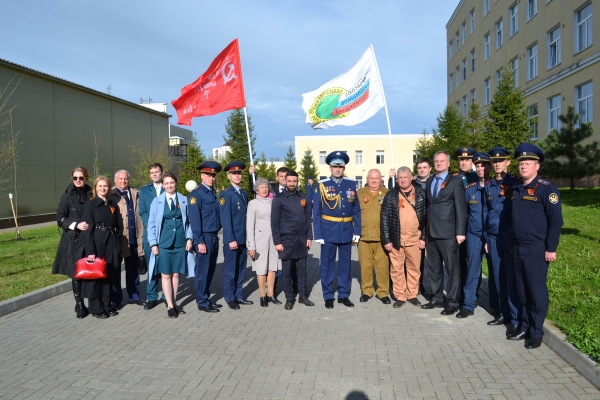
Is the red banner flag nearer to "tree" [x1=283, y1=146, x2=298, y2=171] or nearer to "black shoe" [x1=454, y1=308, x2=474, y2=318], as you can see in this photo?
"black shoe" [x1=454, y1=308, x2=474, y2=318]

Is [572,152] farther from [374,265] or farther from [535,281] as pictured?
[535,281]

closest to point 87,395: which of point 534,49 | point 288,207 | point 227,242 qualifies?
point 227,242

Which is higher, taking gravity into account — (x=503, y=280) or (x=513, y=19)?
(x=513, y=19)

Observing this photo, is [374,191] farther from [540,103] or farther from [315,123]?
[540,103]

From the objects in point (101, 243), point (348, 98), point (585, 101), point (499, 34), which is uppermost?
point (499, 34)

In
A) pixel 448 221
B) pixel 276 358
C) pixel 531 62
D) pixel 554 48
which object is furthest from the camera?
pixel 531 62

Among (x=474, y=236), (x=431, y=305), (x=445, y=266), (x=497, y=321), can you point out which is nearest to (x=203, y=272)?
(x=431, y=305)

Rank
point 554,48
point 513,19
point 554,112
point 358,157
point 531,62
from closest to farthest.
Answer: point 554,48 < point 554,112 < point 531,62 < point 513,19 < point 358,157

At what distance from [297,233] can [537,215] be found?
134 inches

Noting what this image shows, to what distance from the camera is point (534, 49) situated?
28.9m

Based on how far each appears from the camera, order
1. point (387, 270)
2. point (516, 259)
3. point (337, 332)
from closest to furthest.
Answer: point (516, 259)
point (337, 332)
point (387, 270)

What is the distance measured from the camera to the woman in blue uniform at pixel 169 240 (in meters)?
6.78

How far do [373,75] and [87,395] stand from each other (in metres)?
8.78

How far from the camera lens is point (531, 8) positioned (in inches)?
1145
